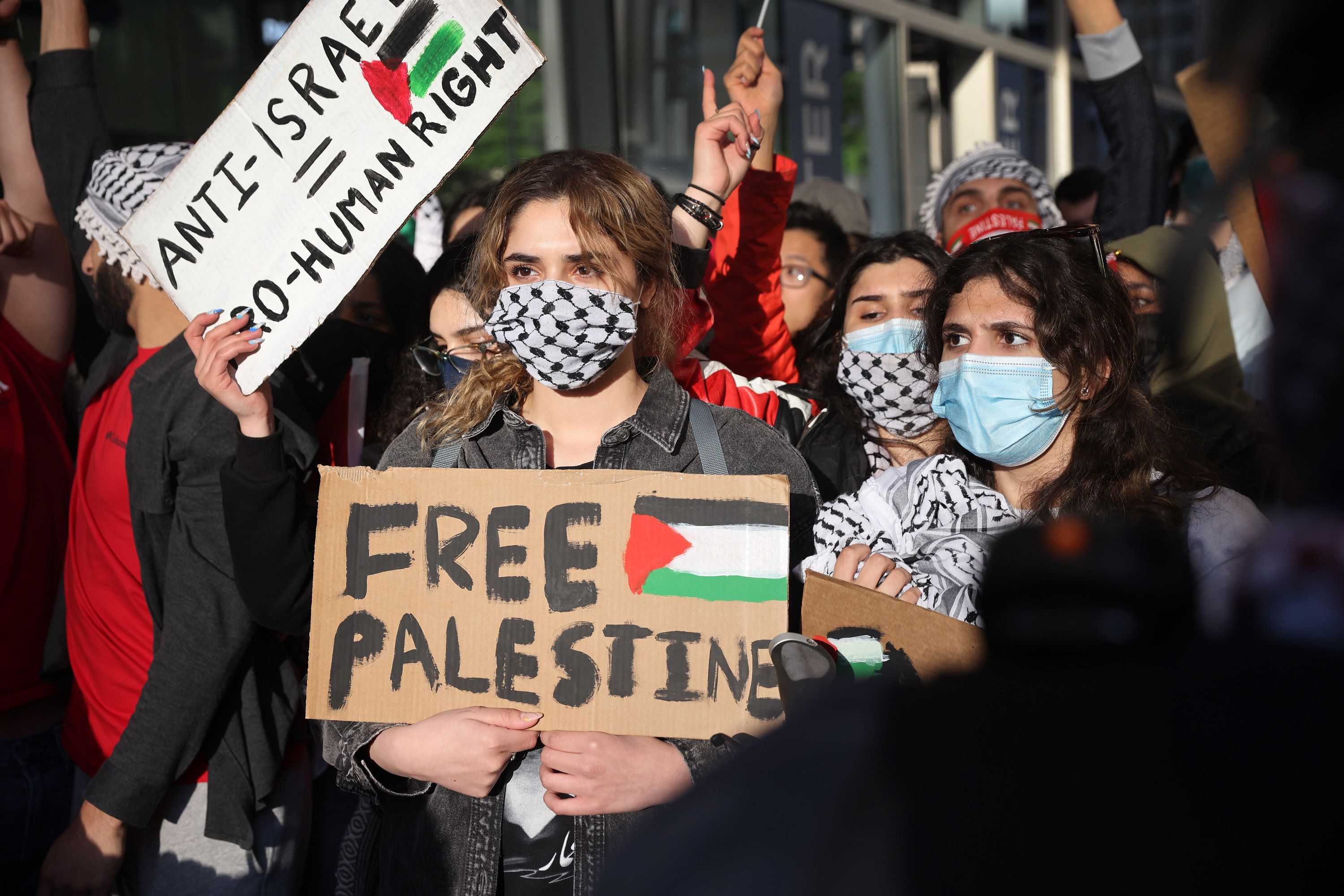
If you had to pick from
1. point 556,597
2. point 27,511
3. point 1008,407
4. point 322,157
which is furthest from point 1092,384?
point 27,511

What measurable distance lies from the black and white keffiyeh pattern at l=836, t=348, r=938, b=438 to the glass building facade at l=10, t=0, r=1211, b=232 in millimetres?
1434

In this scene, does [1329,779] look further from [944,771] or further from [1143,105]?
[1143,105]

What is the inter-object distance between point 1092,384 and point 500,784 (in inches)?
53.8

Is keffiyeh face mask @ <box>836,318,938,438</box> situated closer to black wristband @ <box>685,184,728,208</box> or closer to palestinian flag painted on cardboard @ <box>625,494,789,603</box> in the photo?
black wristband @ <box>685,184,728,208</box>

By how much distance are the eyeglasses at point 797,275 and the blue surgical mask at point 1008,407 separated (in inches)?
72.6

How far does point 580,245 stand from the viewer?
2.00 metres

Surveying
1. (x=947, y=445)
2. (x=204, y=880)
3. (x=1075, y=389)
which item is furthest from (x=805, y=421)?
(x=204, y=880)

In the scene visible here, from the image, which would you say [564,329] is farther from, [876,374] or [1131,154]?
[1131,154]

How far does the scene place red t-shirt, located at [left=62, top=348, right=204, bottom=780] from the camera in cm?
239

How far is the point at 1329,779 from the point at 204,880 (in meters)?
2.42

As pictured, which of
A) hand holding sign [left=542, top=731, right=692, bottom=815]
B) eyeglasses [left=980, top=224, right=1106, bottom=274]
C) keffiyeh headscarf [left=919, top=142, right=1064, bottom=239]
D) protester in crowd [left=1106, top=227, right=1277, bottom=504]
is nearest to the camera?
hand holding sign [left=542, top=731, right=692, bottom=815]

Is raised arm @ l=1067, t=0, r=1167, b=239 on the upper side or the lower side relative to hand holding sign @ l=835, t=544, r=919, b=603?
upper

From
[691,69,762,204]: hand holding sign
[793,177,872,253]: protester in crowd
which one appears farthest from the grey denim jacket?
[793,177,872,253]: protester in crowd

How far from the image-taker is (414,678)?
1741 mm
